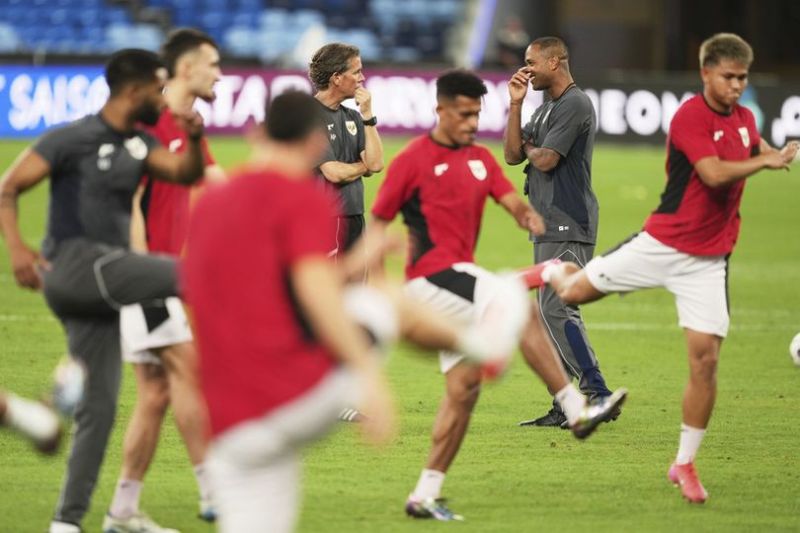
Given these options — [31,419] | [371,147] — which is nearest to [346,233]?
[371,147]

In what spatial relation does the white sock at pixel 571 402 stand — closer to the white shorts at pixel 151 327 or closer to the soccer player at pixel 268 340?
the white shorts at pixel 151 327

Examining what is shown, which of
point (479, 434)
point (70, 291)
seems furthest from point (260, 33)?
point (70, 291)

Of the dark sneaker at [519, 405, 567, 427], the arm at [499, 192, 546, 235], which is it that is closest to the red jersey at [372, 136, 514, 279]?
the arm at [499, 192, 546, 235]

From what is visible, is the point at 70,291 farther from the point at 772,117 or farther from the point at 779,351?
the point at 772,117

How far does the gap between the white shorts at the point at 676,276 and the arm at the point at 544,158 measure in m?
1.79

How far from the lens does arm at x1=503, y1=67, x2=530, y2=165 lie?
31.0 ft

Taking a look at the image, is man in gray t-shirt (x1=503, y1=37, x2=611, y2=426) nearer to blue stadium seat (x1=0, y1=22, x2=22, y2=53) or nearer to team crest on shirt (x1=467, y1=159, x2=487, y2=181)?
team crest on shirt (x1=467, y1=159, x2=487, y2=181)

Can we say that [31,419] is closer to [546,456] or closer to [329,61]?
[546,456]

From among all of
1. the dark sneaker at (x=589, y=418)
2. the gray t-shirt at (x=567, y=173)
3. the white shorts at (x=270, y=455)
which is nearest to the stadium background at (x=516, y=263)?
the dark sneaker at (x=589, y=418)

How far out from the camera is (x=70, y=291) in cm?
671

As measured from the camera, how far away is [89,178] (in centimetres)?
675

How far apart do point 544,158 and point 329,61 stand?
1545 millimetres

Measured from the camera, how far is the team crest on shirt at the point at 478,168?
24.5ft

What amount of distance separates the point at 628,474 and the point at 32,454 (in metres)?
3.40
